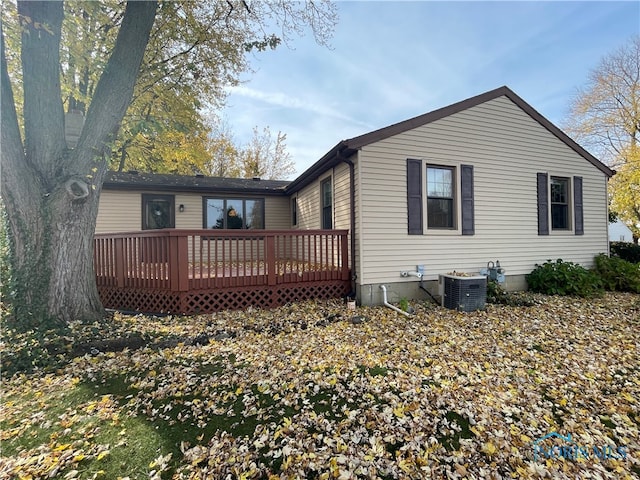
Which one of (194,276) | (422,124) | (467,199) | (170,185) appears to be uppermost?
(422,124)

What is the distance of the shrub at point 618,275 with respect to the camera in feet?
24.0

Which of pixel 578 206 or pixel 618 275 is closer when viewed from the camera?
pixel 618 275

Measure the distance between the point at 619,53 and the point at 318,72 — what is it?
1841cm

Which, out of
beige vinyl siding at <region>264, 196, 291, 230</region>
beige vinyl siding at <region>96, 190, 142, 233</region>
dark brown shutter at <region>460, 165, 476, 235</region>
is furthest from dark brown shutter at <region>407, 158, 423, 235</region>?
beige vinyl siding at <region>96, 190, 142, 233</region>

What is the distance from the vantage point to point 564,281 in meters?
6.88

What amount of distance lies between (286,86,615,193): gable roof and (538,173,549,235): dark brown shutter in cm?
128

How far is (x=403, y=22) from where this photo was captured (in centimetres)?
671

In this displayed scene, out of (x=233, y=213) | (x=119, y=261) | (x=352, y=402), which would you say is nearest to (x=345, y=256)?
(x=352, y=402)

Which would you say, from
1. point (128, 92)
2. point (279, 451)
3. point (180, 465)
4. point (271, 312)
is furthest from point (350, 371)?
point (128, 92)

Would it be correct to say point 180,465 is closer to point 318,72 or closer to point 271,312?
point 271,312

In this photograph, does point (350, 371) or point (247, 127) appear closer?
point (350, 371)

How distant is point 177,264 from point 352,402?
397 cm

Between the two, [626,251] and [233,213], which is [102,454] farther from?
[626,251]

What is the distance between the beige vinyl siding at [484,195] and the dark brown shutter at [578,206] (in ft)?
0.65
